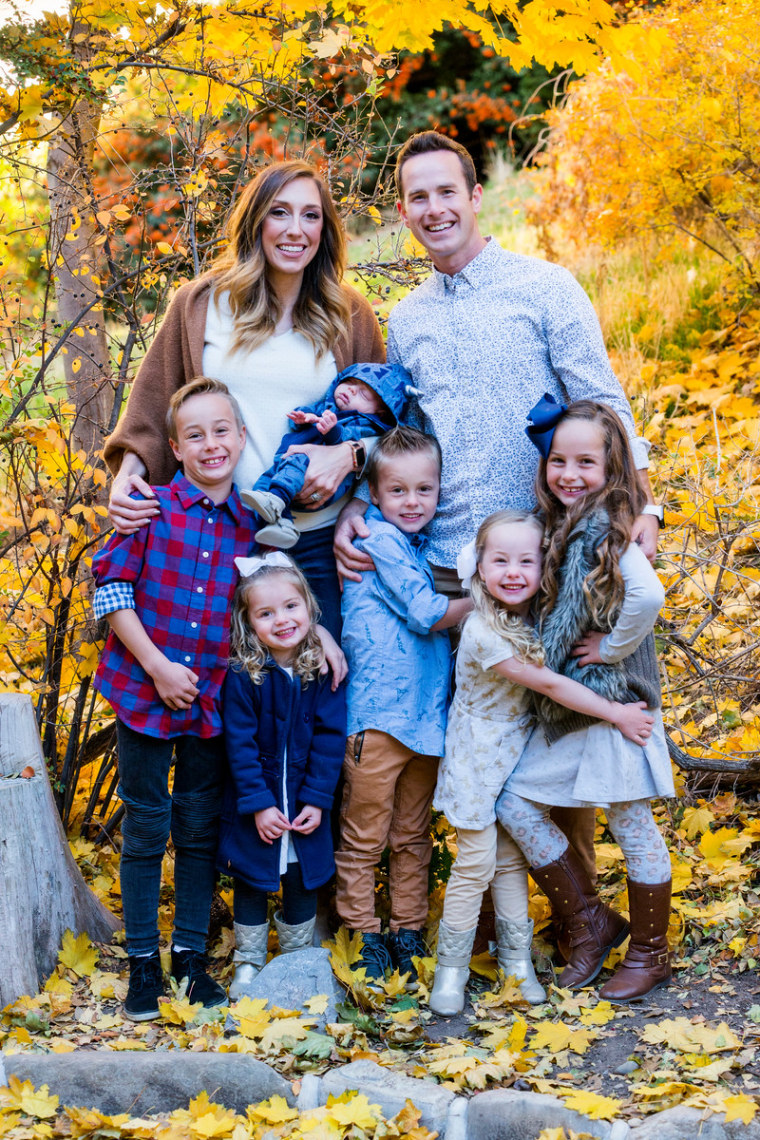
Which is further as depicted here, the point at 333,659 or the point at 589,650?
the point at 333,659

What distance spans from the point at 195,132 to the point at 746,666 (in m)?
2.82

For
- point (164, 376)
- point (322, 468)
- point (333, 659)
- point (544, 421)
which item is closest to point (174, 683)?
point (333, 659)

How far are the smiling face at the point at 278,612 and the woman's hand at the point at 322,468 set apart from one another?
0.79 ft

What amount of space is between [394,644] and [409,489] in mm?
439

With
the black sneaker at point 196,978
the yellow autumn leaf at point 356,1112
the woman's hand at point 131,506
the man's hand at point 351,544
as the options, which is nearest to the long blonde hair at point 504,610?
the man's hand at point 351,544

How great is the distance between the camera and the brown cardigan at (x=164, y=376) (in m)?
3.11

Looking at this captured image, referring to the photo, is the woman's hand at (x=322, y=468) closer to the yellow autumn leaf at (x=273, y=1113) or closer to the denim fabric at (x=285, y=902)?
the denim fabric at (x=285, y=902)

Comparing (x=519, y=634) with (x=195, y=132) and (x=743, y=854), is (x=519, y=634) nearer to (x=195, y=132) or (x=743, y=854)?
(x=743, y=854)

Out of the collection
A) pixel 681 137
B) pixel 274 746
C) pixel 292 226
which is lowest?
pixel 274 746

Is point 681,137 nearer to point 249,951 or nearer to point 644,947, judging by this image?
point 644,947

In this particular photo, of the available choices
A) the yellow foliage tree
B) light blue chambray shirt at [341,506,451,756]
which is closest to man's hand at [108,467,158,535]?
light blue chambray shirt at [341,506,451,756]

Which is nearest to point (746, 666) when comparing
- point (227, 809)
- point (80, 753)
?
point (227, 809)

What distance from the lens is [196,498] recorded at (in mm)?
2930

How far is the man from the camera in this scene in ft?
9.77
